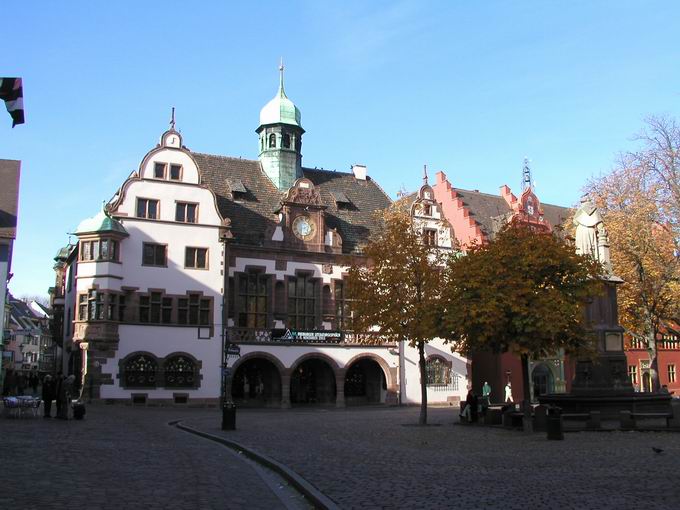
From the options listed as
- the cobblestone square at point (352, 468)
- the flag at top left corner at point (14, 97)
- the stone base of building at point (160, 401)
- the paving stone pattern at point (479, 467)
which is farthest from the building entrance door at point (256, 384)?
the flag at top left corner at point (14, 97)

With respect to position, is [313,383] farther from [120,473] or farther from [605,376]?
[120,473]

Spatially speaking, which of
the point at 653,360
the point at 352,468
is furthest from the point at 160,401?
the point at 352,468

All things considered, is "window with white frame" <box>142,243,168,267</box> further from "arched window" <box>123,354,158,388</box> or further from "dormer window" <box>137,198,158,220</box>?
"arched window" <box>123,354,158,388</box>

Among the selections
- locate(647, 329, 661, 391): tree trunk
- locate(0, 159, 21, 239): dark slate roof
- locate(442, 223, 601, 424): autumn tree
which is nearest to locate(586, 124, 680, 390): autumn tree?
locate(647, 329, 661, 391): tree trunk

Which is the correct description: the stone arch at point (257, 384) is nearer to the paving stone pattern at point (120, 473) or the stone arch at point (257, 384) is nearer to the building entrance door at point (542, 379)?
the building entrance door at point (542, 379)

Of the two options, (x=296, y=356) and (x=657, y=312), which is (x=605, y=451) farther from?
(x=296, y=356)

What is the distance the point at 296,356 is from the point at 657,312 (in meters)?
21.3

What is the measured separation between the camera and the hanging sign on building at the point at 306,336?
46719 millimetres

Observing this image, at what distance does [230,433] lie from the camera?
23172 millimetres

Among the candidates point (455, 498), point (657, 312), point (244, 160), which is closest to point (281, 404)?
point (244, 160)

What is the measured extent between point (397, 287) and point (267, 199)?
23.2m

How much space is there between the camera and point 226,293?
4566 centimetres

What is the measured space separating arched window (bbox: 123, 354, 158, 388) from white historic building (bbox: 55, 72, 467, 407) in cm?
6

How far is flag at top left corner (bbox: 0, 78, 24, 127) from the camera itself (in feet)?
51.5
